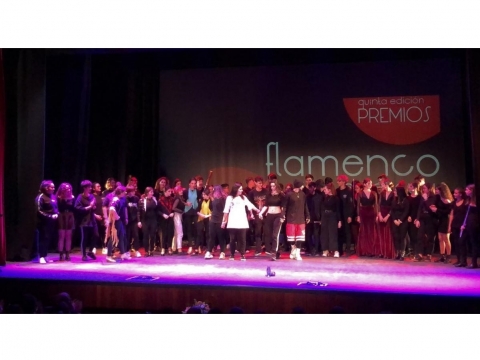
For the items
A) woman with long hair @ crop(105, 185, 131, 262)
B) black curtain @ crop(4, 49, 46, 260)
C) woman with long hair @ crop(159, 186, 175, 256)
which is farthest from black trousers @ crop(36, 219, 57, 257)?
woman with long hair @ crop(159, 186, 175, 256)

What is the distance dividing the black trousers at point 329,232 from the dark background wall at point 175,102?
2.67 metres

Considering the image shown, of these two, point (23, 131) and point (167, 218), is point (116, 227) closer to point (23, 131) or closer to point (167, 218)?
point (167, 218)

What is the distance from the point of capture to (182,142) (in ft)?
39.0

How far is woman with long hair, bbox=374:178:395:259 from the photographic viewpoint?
842 centimetres

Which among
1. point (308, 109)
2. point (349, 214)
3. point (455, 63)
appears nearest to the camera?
point (349, 214)

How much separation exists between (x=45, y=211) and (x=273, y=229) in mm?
4110

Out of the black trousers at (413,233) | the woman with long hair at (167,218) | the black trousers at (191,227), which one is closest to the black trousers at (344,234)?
the black trousers at (413,233)

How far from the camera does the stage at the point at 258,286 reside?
18.1 feet

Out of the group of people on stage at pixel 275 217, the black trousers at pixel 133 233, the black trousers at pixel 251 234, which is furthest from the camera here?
the black trousers at pixel 251 234

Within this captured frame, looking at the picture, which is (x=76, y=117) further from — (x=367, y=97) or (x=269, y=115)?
(x=367, y=97)

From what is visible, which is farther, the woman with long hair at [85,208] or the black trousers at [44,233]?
the woman with long hair at [85,208]

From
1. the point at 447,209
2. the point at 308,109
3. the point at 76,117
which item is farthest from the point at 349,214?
the point at 76,117

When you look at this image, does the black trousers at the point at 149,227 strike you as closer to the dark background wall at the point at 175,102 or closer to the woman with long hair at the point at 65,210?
the woman with long hair at the point at 65,210

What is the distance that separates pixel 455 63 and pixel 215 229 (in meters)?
6.90
